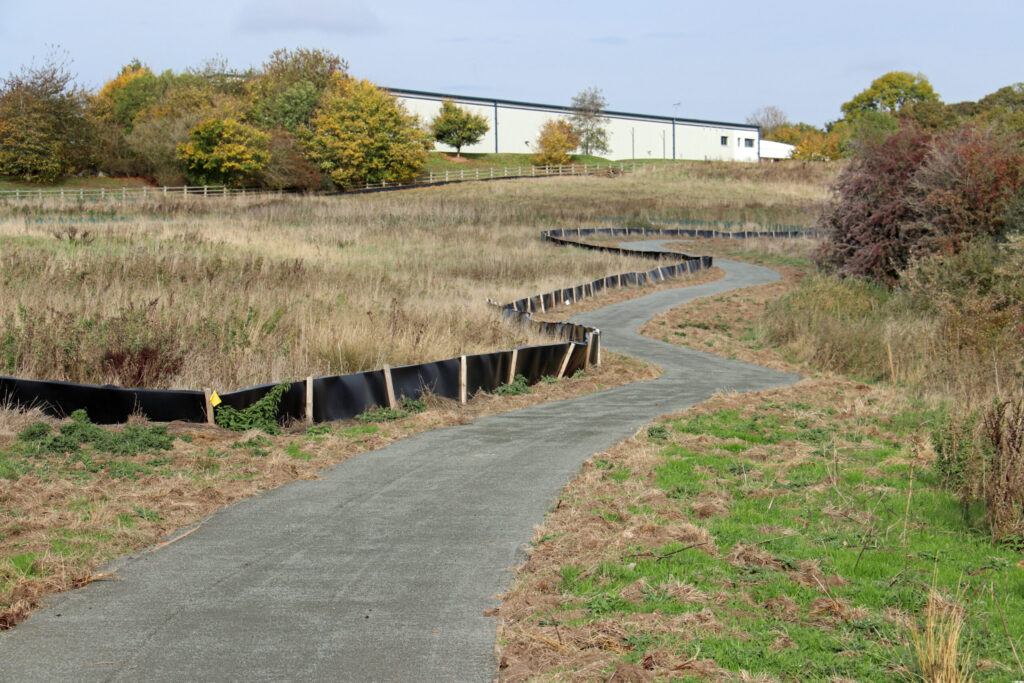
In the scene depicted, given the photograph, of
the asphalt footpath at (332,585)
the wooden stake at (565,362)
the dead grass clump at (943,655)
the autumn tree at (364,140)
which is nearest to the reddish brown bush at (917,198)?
the wooden stake at (565,362)

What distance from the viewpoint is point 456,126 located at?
114 metres

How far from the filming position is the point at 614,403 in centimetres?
1523

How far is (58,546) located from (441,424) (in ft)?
20.4

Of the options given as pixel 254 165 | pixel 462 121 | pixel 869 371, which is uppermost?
pixel 462 121

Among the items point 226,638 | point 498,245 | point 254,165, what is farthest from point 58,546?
point 254,165

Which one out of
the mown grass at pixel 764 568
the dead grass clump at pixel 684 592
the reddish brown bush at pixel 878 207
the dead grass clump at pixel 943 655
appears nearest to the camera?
the dead grass clump at pixel 943 655

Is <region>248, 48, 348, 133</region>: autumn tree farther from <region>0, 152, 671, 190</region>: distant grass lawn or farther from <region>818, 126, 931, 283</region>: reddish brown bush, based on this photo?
<region>818, 126, 931, 283</region>: reddish brown bush

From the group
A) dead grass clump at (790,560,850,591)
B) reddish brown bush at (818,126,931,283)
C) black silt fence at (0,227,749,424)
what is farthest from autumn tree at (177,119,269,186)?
dead grass clump at (790,560,850,591)

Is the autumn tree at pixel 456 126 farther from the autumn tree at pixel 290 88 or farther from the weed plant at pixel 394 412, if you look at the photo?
the weed plant at pixel 394 412

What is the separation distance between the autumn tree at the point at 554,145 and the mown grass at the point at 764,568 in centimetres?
10486

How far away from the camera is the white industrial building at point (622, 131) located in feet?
389

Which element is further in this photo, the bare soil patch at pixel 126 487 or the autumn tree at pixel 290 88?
the autumn tree at pixel 290 88

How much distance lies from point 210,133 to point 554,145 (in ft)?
158

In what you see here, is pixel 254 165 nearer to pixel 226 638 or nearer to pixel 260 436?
pixel 260 436
